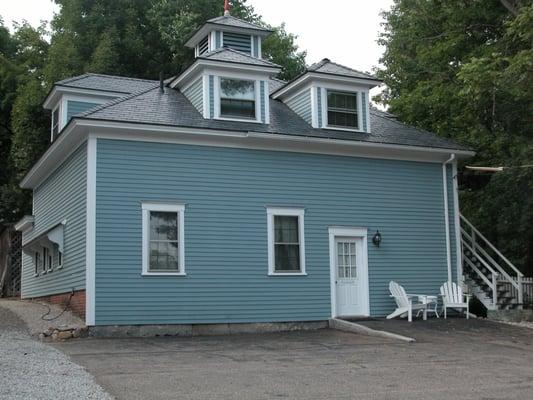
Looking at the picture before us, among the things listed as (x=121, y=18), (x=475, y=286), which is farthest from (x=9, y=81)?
(x=475, y=286)

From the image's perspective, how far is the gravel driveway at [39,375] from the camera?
26.6ft

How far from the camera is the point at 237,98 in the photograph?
17.5 meters

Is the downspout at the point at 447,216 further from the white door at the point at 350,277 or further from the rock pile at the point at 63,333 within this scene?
the rock pile at the point at 63,333

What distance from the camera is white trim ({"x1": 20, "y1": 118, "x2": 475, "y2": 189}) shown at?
15344mm

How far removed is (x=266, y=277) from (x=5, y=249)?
14.6 m

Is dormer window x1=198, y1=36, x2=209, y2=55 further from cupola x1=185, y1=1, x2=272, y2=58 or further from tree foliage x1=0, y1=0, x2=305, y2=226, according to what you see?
tree foliage x1=0, y1=0, x2=305, y2=226

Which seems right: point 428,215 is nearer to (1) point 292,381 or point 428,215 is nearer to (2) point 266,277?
(2) point 266,277

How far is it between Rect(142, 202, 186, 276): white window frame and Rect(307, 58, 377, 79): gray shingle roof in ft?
18.2

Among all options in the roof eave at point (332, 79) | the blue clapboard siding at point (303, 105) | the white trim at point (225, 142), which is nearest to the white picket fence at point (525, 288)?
the white trim at point (225, 142)

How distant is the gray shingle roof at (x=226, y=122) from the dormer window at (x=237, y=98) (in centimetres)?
38

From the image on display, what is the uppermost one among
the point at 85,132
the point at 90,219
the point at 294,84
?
the point at 294,84

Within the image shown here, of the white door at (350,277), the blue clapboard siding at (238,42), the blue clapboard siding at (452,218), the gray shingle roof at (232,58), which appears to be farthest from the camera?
the blue clapboard siding at (238,42)

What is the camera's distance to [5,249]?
27.0 metres

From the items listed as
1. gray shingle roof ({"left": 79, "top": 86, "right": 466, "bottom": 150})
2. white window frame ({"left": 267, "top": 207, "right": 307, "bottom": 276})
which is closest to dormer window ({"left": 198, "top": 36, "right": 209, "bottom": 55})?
gray shingle roof ({"left": 79, "top": 86, "right": 466, "bottom": 150})
